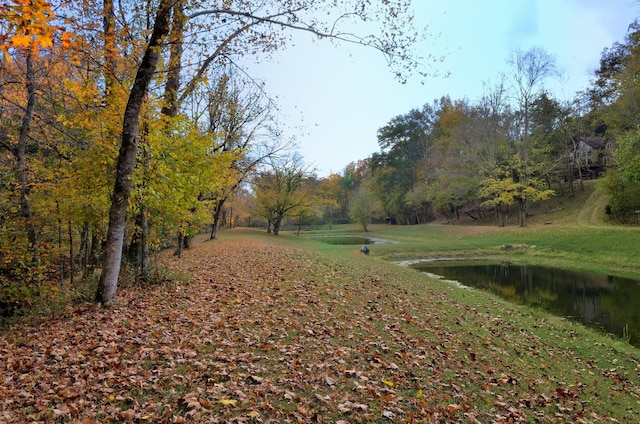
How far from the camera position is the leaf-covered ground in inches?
153

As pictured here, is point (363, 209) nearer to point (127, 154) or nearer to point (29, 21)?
point (127, 154)

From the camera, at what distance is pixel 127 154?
6891 mm

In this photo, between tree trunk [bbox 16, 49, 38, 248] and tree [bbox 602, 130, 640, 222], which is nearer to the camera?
tree trunk [bbox 16, 49, 38, 248]

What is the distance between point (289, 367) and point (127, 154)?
5.13 metres

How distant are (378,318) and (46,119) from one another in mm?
10379

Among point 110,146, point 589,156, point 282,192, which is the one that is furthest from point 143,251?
point 589,156

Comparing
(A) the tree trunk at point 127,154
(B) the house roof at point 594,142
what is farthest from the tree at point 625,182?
(A) the tree trunk at point 127,154

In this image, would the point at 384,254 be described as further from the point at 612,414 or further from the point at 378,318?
the point at 612,414

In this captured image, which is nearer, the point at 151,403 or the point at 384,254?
the point at 151,403

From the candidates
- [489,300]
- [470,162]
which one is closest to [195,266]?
[489,300]

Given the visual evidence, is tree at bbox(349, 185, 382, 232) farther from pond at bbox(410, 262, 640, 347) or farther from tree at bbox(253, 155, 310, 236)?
pond at bbox(410, 262, 640, 347)

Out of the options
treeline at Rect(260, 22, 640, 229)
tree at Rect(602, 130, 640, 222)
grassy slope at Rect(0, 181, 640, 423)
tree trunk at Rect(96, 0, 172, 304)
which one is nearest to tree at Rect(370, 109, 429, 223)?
treeline at Rect(260, 22, 640, 229)

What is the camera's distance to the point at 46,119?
969cm

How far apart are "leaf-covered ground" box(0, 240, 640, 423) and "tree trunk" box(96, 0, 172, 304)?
0.67 m
